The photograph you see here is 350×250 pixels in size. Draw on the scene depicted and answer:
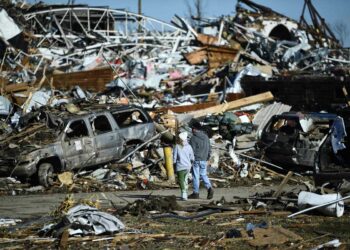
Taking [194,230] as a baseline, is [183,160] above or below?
above

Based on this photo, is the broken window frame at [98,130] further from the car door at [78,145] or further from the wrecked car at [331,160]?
the wrecked car at [331,160]

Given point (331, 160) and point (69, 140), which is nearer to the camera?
point (331, 160)

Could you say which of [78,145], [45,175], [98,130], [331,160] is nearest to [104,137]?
[98,130]

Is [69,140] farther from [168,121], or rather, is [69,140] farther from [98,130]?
[168,121]

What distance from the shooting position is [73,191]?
17.3 meters

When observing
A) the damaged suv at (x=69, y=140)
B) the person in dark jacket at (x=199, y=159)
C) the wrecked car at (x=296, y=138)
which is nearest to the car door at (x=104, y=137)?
the damaged suv at (x=69, y=140)

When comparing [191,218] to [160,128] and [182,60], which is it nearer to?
[160,128]

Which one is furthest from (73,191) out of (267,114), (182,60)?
(182,60)

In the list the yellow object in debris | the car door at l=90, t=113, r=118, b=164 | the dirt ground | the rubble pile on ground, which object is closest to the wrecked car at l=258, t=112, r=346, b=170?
the rubble pile on ground

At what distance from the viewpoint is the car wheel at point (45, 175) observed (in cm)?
1761

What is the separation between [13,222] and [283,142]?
10.0 m

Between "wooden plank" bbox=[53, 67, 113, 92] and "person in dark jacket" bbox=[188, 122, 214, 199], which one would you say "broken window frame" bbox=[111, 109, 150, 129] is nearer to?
"person in dark jacket" bbox=[188, 122, 214, 199]

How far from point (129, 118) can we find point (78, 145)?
115 inches

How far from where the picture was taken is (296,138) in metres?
19.3
